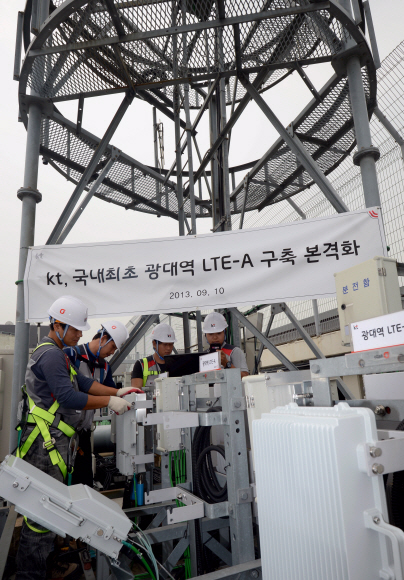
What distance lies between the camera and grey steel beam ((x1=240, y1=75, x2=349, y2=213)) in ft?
13.0

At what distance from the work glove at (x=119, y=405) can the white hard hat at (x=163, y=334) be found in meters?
1.76

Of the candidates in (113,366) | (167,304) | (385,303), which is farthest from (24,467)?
(113,366)

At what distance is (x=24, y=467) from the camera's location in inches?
71.9

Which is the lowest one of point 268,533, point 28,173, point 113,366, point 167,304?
point 268,533

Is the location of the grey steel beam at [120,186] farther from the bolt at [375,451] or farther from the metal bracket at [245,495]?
the bolt at [375,451]

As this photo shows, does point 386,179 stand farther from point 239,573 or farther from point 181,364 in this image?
point 239,573

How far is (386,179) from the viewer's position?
5152 mm

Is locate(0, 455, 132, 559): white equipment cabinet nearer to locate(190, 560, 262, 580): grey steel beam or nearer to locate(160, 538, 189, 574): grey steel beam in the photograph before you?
locate(190, 560, 262, 580): grey steel beam

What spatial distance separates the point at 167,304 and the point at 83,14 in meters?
2.52

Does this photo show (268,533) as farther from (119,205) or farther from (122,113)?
(119,205)

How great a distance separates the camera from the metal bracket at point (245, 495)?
6.66 feet

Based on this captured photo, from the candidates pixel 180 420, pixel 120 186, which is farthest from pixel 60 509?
pixel 120 186

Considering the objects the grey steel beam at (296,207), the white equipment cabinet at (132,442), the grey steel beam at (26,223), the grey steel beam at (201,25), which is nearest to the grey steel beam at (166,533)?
the white equipment cabinet at (132,442)

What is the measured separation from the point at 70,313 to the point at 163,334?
1.59m
